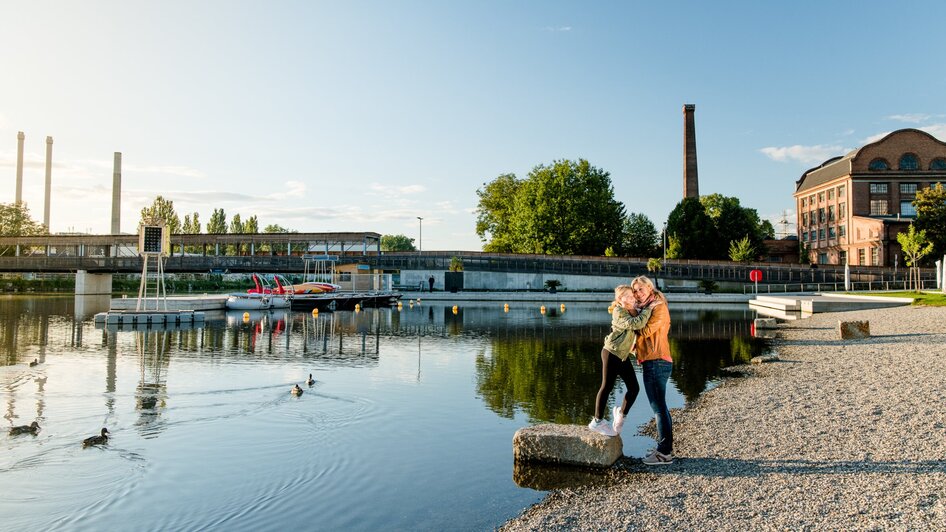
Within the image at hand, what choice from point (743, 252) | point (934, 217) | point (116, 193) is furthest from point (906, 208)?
point (116, 193)

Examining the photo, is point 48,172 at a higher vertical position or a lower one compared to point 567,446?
higher

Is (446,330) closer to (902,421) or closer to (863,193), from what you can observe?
(902,421)

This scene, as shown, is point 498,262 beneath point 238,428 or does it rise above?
above

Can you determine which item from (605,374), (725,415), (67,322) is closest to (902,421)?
(725,415)

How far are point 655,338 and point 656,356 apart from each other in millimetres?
231

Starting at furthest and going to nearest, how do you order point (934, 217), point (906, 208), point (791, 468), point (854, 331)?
point (906, 208), point (934, 217), point (854, 331), point (791, 468)

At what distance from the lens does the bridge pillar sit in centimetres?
7762

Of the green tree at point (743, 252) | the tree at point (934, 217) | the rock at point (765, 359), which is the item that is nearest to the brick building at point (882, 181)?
the tree at point (934, 217)

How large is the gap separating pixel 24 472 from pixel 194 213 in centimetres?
12304

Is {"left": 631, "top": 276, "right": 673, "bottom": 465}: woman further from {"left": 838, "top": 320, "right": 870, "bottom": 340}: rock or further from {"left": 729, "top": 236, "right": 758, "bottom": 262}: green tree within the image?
{"left": 729, "top": 236, "right": 758, "bottom": 262}: green tree

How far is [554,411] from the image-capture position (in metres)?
12.0

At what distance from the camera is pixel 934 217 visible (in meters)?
64.1

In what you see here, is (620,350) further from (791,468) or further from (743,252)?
(743,252)

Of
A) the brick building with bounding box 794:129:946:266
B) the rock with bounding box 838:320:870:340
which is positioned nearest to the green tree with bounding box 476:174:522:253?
the brick building with bounding box 794:129:946:266
